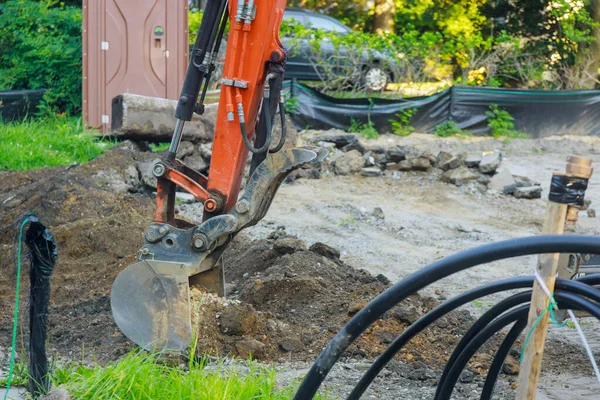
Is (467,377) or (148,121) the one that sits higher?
(148,121)

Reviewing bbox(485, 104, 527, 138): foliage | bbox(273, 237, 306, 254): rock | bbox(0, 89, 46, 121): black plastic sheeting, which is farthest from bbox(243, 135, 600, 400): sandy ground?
bbox(0, 89, 46, 121): black plastic sheeting

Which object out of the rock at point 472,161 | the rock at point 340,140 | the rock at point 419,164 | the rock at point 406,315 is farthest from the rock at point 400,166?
the rock at point 406,315

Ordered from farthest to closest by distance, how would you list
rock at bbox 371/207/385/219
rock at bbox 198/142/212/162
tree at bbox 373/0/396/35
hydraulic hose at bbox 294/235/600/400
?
tree at bbox 373/0/396/35, rock at bbox 198/142/212/162, rock at bbox 371/207/385/219, hydraulic hose at bbox 294/235/600/400

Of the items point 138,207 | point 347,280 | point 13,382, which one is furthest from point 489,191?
point 13,382

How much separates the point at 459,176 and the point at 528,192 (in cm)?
105

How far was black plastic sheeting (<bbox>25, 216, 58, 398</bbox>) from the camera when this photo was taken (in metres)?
3.73

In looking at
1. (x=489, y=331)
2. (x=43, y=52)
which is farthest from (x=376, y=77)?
(x=489, y=331)

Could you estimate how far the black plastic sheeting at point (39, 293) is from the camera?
3.73 metres

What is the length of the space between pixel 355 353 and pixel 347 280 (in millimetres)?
1275

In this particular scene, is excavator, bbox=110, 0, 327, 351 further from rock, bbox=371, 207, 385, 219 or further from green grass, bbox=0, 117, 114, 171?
green grass, bbox=0, 117, 114, 171

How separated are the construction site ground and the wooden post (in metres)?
1.59

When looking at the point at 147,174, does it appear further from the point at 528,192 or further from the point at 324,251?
the point at 528,192

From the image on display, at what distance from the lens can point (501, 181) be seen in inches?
479

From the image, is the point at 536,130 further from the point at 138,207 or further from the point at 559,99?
the point at 138,207
